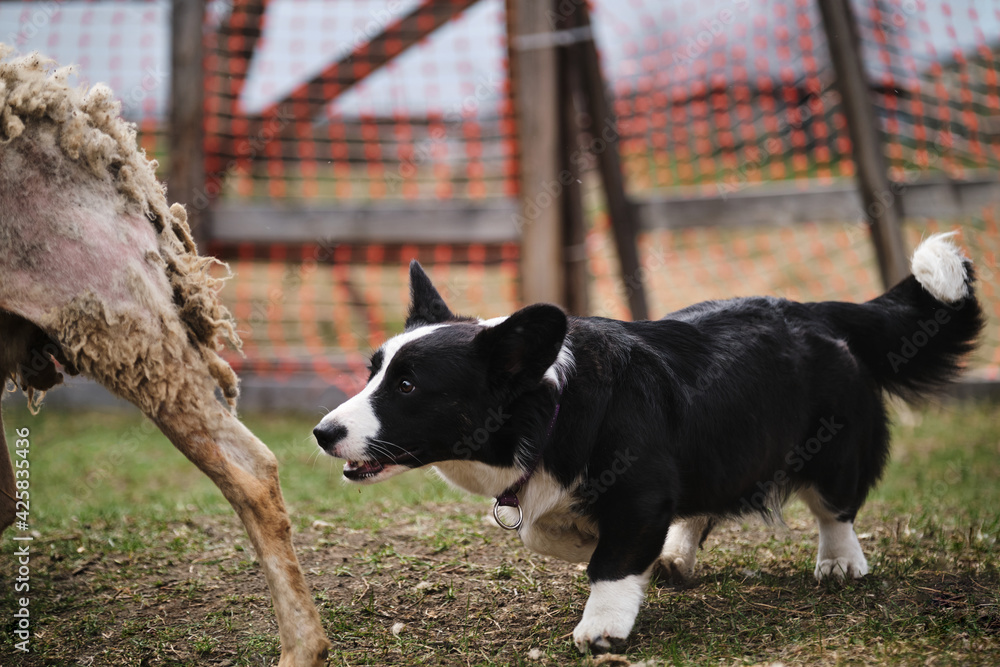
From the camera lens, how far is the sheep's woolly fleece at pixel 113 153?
2.61m

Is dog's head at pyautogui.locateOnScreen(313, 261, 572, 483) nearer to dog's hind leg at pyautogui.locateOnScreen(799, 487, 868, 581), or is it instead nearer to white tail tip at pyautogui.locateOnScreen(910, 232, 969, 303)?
dog's hind leg at pyautogui.locateOnScreen(799, 487, 868, 581)

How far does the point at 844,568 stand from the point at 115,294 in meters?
2.68

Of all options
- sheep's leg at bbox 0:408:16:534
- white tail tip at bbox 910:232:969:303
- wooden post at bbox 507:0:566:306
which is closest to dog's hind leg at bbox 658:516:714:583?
white tail tip at bbox 910:232:969:303

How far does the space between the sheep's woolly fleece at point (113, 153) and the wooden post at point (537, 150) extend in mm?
3776

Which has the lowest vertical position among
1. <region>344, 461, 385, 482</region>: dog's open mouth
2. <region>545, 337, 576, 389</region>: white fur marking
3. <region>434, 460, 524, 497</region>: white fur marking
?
<region>434, 460, 524, 497</region>: white fur marking

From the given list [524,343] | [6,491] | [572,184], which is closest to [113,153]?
[6,491]

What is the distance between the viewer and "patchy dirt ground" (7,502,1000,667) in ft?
8.70

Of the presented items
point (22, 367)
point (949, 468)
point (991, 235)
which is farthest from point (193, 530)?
point (991, 235)

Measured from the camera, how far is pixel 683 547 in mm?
3268

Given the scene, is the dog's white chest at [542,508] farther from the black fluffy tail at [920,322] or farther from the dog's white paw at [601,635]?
the black fluffy tail at [920,322]

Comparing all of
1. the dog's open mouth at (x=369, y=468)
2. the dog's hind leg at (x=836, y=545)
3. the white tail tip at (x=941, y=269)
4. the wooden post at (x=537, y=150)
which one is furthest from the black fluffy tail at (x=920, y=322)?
the wooden post at (x=537, y=150)

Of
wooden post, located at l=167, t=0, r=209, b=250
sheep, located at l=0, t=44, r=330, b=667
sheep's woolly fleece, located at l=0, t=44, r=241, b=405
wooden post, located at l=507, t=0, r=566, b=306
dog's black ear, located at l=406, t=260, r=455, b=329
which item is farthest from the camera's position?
wooden post, located at l=167, t=0, r=209, b=250

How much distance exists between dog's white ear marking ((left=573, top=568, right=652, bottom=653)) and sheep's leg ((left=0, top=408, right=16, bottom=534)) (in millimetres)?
1978

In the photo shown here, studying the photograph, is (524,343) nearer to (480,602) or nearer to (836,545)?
(480,602)
